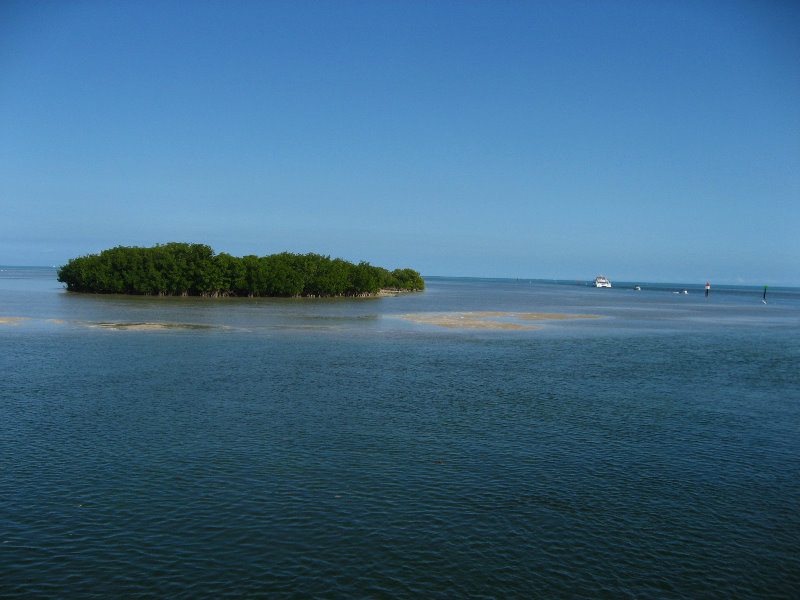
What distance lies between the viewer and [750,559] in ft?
39.7

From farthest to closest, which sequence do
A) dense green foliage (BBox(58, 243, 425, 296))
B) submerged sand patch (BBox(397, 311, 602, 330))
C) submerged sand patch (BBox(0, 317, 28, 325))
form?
dense green foliage (BBox(58, 243, 425, 296)) < submerged sand patch (BBox(397, 311, 602, 330)) < submerged sand patch (BBox(0, 317, 28, 325))

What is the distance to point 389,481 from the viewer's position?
15.5 m

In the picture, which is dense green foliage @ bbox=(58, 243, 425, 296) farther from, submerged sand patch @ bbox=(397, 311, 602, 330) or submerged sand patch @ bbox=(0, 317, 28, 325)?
submerged sand patch @ bbox=(0, 317, 28, 325)

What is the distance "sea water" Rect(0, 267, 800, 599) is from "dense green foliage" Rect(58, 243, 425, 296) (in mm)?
65171

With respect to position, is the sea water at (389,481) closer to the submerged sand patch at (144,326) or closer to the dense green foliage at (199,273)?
the submerged sand patch at (144,326)

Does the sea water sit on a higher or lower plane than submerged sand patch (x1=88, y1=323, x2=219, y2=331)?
lower

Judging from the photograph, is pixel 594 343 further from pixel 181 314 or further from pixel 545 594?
pixel 181 314

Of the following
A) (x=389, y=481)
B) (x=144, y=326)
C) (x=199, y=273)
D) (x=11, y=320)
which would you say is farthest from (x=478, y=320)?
(x=389, y=481)

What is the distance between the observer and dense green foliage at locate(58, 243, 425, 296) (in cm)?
9694

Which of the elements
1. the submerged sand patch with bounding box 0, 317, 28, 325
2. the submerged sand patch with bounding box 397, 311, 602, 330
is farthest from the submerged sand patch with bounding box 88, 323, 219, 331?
the submerged sand patch with bounding box 397, 311, 602, 330

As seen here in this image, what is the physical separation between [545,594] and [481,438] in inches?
349

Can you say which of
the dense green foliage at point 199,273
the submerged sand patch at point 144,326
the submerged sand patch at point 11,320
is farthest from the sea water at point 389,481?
the dense green foliage at point 199,273

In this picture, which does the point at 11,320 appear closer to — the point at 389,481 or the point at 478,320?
the point at 478,320

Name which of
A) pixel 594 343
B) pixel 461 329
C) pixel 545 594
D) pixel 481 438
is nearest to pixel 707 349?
pixel 594 343
